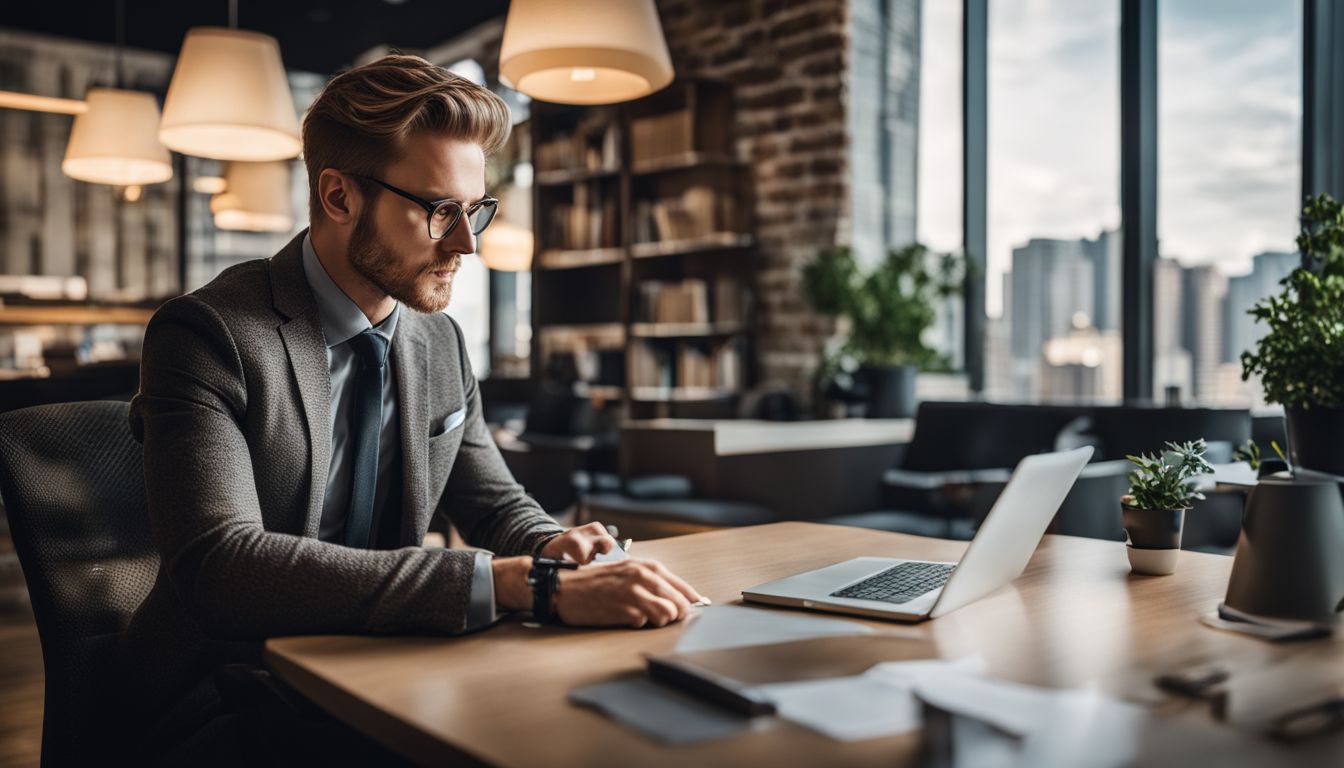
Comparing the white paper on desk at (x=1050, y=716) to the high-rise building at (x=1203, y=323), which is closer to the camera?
the white paper on desk at (x=1050, y=716)

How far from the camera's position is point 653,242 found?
612cm

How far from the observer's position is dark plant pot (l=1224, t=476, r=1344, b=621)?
110cm

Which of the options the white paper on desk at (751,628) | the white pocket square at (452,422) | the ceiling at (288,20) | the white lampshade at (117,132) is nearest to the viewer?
the white paper on desk at (751,628)

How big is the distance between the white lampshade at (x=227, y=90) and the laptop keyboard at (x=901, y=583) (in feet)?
9.81

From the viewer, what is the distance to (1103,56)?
199 inches

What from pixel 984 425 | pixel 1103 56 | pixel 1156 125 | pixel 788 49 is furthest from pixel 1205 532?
pixel 788 49

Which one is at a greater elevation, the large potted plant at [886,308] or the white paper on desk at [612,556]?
the large potted plant at [886,308]

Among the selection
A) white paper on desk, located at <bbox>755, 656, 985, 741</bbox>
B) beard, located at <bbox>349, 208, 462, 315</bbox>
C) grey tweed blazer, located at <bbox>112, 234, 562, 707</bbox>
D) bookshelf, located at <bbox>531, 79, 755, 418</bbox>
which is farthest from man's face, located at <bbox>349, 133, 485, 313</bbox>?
bookshelf, located at <bbox>531, 79, 755, 418</bbox>

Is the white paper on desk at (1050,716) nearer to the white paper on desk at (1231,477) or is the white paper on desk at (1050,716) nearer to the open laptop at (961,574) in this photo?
the open laptop at (961,574)

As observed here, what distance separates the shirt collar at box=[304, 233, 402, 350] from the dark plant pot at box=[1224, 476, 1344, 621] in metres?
1.13

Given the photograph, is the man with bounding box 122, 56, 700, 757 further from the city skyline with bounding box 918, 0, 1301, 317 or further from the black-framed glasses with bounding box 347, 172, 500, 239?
the city skyline with bounding box 918, 0, 1301, 317

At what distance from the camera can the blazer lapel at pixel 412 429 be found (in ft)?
4.91

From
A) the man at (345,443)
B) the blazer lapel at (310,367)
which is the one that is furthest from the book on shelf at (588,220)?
the blazer lapel at (310,367)

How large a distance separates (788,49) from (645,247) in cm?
134
